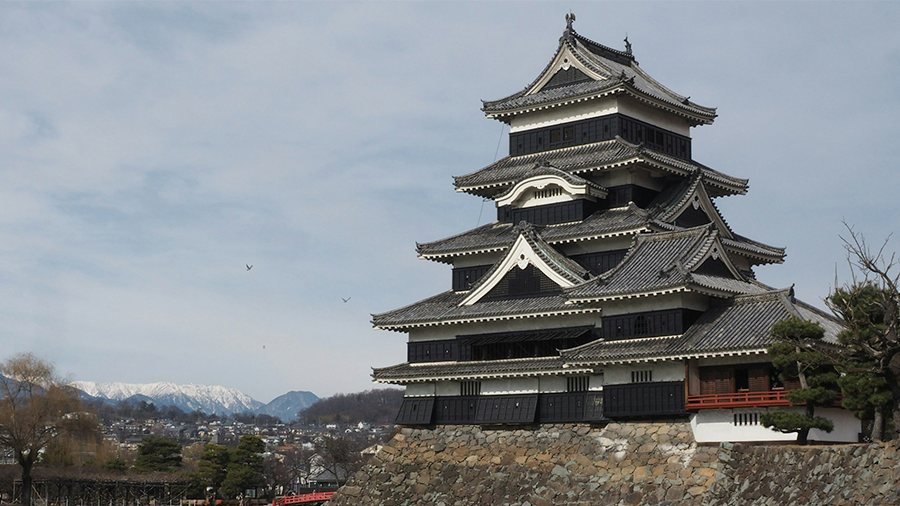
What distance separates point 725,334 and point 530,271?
36.4 feet

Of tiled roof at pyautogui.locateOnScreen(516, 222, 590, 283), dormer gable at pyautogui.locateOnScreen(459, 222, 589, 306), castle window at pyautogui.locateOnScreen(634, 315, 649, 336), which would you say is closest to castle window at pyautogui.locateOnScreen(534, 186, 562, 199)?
dormer gable at pyautogui.locateOnScreen(459, 222, 589, 306)

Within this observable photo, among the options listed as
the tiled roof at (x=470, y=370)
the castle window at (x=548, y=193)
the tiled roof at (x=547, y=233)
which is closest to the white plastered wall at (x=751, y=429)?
the tiled roof at (x=470, y=370)

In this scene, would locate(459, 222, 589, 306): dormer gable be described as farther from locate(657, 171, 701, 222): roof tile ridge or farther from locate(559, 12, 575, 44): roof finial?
locate(559, 12, 575, 44): roof finial

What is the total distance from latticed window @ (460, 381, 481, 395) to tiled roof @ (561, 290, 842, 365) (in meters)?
6.34

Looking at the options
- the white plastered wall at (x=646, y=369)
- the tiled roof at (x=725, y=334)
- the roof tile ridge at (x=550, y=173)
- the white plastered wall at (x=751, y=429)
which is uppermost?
the roof tile ridge at (x=550, y=173)

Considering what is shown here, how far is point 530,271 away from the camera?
159ft

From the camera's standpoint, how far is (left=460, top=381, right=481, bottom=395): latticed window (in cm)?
4881

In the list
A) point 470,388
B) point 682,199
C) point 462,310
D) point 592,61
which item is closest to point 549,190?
point 682,199

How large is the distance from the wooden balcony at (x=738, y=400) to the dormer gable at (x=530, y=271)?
343 inches

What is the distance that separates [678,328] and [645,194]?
11126 millimetres

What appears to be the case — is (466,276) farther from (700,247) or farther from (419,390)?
(700,247)

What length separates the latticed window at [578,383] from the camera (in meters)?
45.5

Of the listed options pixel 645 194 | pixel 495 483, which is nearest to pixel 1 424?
pixel 495 483

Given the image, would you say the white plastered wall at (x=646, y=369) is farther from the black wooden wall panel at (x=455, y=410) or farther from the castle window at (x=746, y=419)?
the black wooden wall panel at (x=455, y=410)
